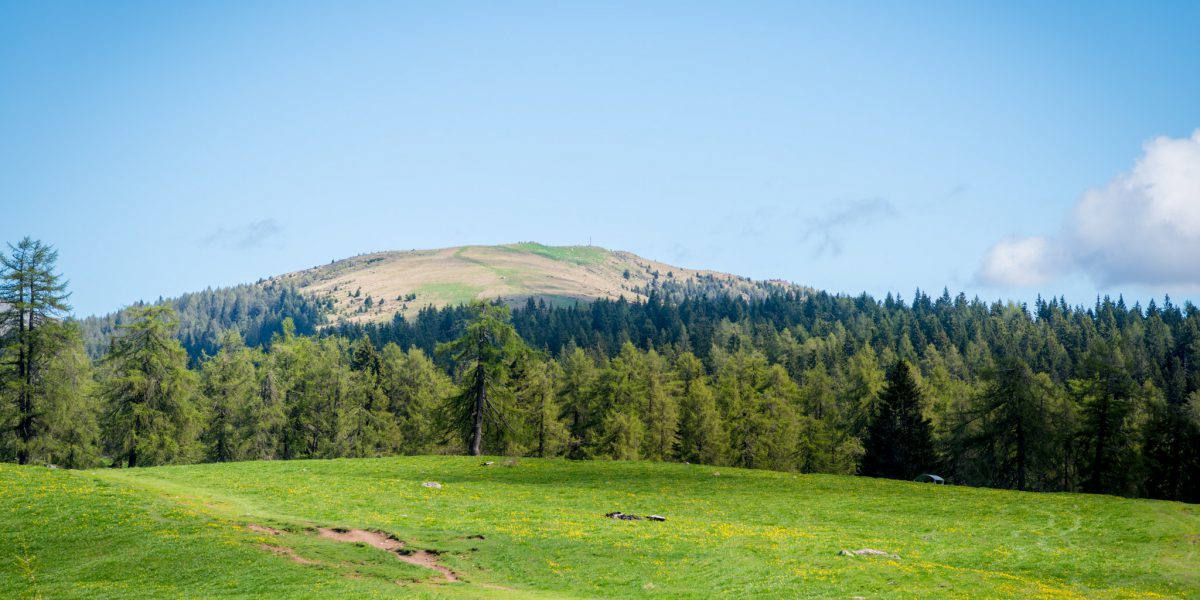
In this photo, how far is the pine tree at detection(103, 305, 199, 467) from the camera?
67.1 meters

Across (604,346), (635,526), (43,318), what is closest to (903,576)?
(635,526)

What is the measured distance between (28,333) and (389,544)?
4483 cm

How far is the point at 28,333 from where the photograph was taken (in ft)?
194

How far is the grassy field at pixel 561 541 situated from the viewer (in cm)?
2792

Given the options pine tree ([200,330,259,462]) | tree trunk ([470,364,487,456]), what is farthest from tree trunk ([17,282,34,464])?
tree trunk ([470,364,487,456])

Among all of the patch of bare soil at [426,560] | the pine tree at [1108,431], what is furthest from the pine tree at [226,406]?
the pine tree at [1108,431]

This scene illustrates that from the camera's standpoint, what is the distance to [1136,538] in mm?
38312

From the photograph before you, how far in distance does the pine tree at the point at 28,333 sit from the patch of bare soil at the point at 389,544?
4089cm

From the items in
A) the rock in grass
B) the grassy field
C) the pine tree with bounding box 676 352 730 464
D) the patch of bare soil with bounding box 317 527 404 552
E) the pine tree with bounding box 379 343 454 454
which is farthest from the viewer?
the pine tree with bounding box 379 343 454 454

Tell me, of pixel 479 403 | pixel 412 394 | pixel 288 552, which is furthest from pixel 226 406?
pixel 288 552

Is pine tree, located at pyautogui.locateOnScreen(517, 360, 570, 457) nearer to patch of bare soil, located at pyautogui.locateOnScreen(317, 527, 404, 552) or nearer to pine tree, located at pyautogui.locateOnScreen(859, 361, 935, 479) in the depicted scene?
pine tree, located at pyautogui.locateOnScreen(859, 361, 935, 479)

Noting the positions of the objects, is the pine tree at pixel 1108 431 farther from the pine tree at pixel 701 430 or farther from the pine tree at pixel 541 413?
the pine tree at pixel 541 413

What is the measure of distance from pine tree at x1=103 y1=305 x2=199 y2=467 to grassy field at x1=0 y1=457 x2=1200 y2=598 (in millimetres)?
18963

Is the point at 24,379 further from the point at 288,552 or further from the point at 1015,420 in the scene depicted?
the point at 1015,420
